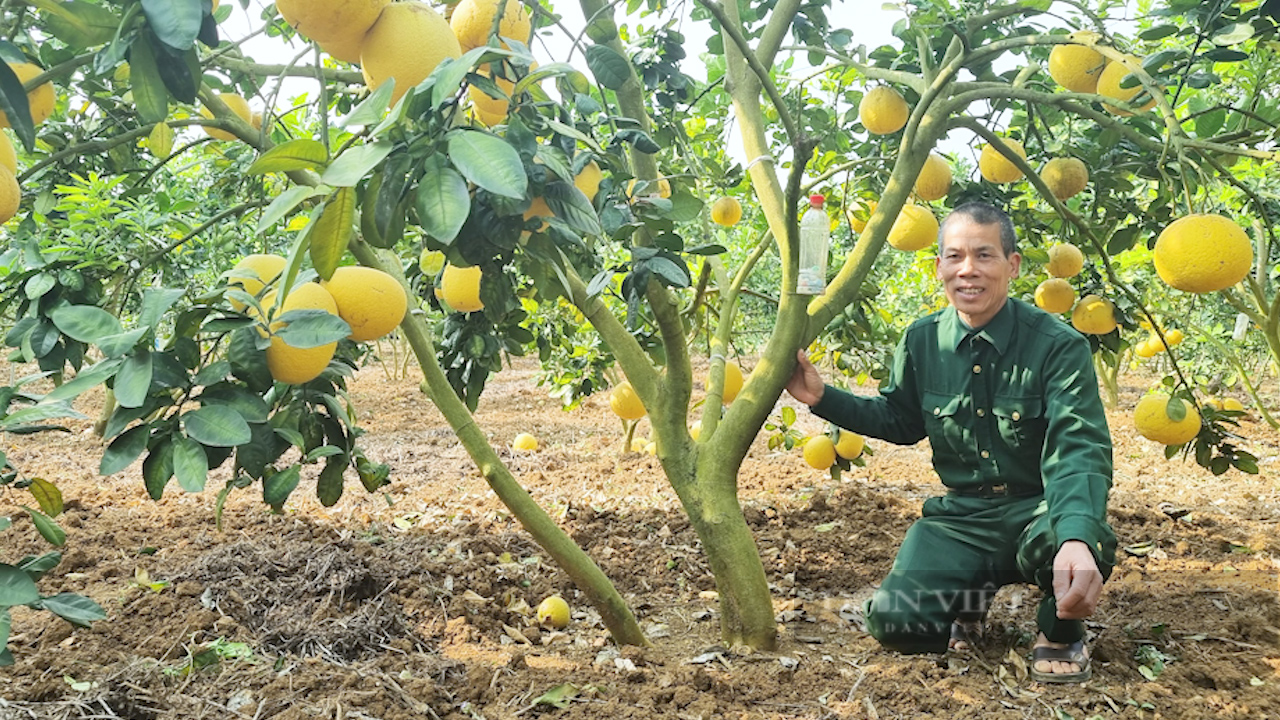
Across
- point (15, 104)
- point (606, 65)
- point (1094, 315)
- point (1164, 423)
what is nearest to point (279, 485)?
point (15, 104)

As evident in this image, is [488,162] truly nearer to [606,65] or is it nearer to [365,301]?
[365,301]

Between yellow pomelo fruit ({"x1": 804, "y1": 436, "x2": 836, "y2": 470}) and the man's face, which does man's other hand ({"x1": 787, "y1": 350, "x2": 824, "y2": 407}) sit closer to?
the man's face

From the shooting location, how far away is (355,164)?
917 mm

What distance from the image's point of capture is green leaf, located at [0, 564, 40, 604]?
3.59 ft

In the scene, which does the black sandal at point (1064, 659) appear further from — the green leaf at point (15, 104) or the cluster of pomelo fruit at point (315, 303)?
the green leaf at point (15, 104)

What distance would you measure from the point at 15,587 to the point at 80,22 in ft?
2.37

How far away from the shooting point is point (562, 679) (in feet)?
6.68

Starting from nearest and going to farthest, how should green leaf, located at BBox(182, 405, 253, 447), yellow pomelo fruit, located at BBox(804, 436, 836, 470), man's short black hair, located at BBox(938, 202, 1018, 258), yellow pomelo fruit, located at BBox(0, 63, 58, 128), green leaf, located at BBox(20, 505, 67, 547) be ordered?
green leaf, located at BBox(182, 405, 253, 447) → yellow pomelo fruit, located at BBox(0, 63, 58, 128) → green leaf, located at BBox(20, 505, 67, 547) → man's short black hair, located at BBox(938, 202, 1018, 258) → yellow pomelo fruit, located at BBox(804, 436, 836, 470)

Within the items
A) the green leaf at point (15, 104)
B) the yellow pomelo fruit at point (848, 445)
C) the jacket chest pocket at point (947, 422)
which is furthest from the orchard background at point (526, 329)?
the jacket chest pocket at point (947, 422)

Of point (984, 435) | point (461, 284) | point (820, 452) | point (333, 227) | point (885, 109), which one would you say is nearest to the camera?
point (333, 227)

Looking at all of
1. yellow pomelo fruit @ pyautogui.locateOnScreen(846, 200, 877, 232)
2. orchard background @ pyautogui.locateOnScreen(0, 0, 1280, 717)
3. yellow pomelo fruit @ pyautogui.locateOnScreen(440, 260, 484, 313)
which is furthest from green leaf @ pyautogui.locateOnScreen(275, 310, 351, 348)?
yellow pomelo fruit @ pyautogui.locateOnScreen(846, 200, 877, 232)

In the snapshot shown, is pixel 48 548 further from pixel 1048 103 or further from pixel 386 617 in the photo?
pixel 1048 103

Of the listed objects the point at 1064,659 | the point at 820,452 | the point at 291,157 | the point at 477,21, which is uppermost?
the point at 477,21

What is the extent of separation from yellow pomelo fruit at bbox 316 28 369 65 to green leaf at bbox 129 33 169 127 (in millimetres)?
203
